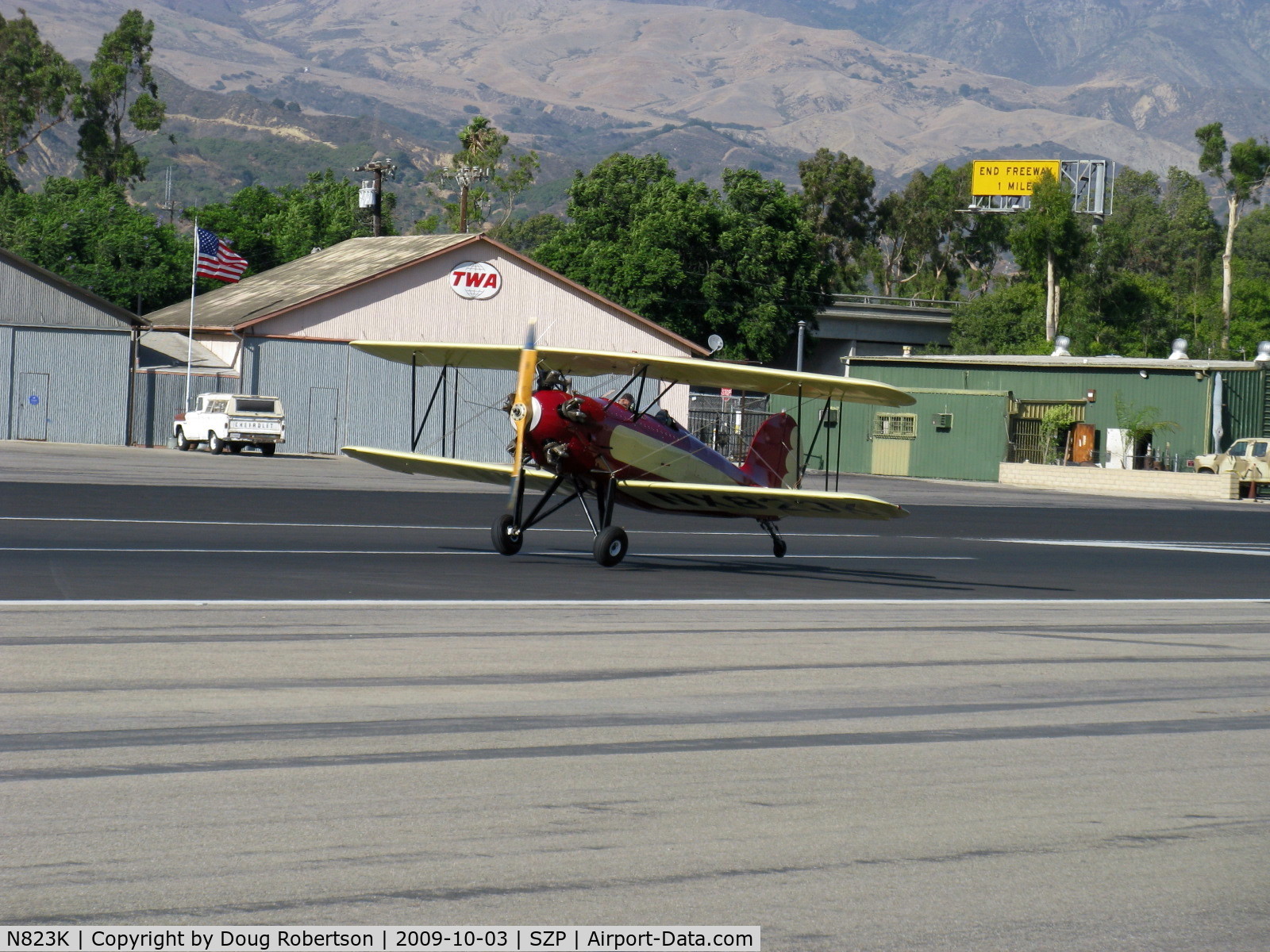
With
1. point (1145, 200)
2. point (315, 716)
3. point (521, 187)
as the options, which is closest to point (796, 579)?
point (315, 716)

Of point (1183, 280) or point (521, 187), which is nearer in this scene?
point (521, 187)

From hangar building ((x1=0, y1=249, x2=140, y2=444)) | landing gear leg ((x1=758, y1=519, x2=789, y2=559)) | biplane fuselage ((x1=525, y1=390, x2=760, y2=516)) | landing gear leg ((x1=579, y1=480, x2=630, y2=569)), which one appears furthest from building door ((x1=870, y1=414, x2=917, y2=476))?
landing gear leg ((x1=579, y1=480, x2=630, y2=569))

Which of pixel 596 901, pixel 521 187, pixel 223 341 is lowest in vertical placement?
pixel 596 901

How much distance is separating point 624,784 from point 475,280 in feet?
160

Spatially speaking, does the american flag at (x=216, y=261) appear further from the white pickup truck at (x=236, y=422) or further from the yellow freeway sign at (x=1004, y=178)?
the yellow freeway sign at (x=1004, y=178)

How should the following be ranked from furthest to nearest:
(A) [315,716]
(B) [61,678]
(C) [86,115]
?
1. (C) [86,115]
2. (B) [61,678]
3. (A) [315,716]

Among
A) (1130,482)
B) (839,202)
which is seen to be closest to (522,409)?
(1130,482)

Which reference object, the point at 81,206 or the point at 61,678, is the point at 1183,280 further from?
the point at 61,678

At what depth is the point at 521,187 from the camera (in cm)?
10981

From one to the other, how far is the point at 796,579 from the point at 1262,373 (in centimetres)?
3923

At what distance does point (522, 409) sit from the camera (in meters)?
17.2

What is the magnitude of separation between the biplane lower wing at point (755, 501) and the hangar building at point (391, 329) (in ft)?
103

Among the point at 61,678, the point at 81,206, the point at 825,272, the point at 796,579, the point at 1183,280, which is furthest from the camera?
the point at 1183,280

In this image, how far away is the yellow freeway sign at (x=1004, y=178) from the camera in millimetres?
112438
